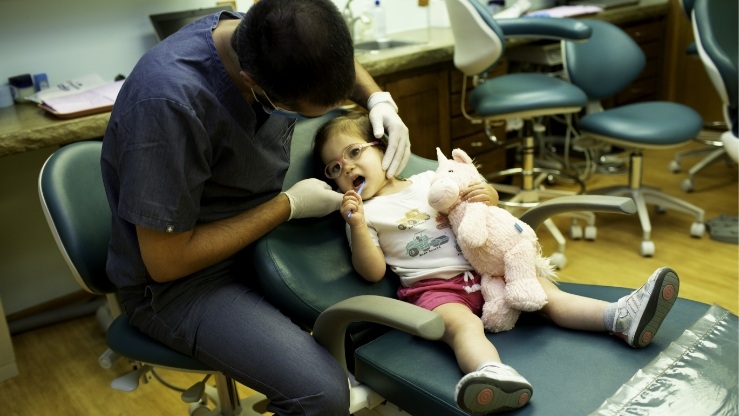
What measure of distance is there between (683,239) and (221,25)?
236 cm

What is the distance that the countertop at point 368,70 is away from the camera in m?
2.17

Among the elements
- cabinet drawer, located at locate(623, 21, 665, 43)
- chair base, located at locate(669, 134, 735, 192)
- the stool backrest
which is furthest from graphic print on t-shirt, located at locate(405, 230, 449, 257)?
cabinet drawer, located at locate(623, 21, 665, 43)

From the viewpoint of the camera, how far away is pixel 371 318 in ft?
4.02

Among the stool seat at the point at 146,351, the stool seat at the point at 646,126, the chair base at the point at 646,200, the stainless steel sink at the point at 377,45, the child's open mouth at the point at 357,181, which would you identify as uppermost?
the child's open mouth at the point at 357,181

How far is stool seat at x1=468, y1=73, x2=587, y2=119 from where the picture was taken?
9.20 ft

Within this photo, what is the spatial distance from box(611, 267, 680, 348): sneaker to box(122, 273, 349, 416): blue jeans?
538 millimetres

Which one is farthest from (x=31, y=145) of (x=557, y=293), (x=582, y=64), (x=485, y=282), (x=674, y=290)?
(x=582, y=64)

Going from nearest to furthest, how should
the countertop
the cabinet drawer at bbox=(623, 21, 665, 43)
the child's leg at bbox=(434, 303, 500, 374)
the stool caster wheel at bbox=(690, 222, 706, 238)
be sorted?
the child's leg at bbox=(434, 303, 500, 374), the countertop, the stool caster wheel at bbox=(690, 222, 706, 238), the cabinet drawer at bbox=(623, 21, 665, 43)

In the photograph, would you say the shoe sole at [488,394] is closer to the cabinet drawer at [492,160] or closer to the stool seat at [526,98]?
the stool seat at [526,98]

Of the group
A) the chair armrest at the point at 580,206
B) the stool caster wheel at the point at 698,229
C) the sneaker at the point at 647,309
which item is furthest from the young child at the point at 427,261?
the stool caster wheel at the point at 698,229

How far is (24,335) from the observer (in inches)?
108

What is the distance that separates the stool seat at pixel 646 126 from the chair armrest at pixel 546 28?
42 centimetres

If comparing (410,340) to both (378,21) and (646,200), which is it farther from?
(378,21)

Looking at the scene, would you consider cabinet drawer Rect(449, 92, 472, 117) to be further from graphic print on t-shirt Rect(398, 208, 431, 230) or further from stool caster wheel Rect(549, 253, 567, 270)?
graphic print on t-shirt Rect(398, 208, 431, 230)
